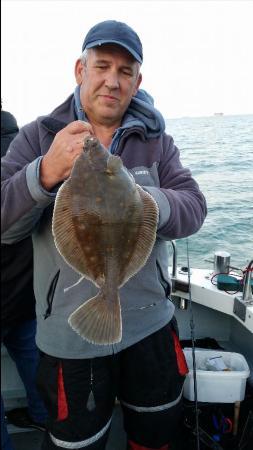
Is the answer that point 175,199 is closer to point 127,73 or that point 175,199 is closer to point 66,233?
point 66,233

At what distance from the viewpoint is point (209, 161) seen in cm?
984

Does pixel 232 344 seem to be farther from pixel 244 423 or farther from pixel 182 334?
pixel 244 423

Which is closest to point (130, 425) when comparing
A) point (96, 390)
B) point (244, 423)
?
point (96, 390)

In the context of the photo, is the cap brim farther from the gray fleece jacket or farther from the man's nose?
the gray fleece jacket

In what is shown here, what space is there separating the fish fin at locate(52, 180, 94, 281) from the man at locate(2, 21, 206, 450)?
1.11 ft

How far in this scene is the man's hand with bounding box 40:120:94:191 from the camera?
4.41 ft

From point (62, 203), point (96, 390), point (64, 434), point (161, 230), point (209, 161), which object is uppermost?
point (62, 203)

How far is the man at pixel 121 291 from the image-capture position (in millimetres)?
1786

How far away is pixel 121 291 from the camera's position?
1889mm

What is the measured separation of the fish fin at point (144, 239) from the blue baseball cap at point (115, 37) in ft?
2.55

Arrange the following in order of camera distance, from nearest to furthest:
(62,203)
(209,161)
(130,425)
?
(62,203) → (130,425) → (209,161)

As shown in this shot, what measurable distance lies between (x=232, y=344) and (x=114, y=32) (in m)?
2.98

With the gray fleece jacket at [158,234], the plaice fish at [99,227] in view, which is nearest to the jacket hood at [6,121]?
the gray fleece jacket at [158,234]

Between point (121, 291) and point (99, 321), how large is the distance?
1.75ft
